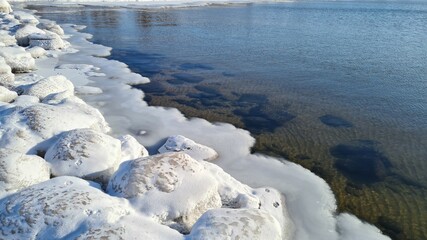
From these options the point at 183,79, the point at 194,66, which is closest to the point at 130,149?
the point at 183,79

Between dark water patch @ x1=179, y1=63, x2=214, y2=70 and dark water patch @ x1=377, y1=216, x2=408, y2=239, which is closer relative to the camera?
dark water patch @ x1=377, y1=216, x2=408, y2=239

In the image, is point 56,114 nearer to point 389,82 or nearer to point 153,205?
point 153,205

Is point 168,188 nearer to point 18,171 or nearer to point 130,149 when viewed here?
point 130,149

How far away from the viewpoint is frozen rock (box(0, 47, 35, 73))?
11020 mm

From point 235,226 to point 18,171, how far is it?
3.05 meters

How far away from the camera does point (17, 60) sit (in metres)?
11.1

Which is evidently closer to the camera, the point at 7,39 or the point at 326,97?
the point at 326,97

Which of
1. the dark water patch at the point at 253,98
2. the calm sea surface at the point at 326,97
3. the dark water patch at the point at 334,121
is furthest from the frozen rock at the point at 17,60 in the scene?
the dark water patch at the point at 334,121

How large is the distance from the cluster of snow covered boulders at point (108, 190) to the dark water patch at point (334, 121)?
3487mm

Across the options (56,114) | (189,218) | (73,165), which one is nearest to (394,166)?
(189,218)

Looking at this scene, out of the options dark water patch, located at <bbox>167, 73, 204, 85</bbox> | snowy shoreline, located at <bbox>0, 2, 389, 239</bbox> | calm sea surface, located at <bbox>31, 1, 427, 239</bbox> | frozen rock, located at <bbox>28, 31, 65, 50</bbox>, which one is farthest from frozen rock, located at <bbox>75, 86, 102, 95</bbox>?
frozen rock, located at <bbox>28, 31, 65, 50</bbox>

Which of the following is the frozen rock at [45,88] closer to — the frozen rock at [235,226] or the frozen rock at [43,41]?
the frozen rock at [235,226]

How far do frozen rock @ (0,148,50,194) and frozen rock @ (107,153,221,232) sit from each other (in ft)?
3.57

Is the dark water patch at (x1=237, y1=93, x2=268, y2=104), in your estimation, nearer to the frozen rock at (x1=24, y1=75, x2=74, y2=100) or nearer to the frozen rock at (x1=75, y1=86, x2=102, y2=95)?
the frozen rock at (x1=75, y1=86, x2=102, y2=95)
